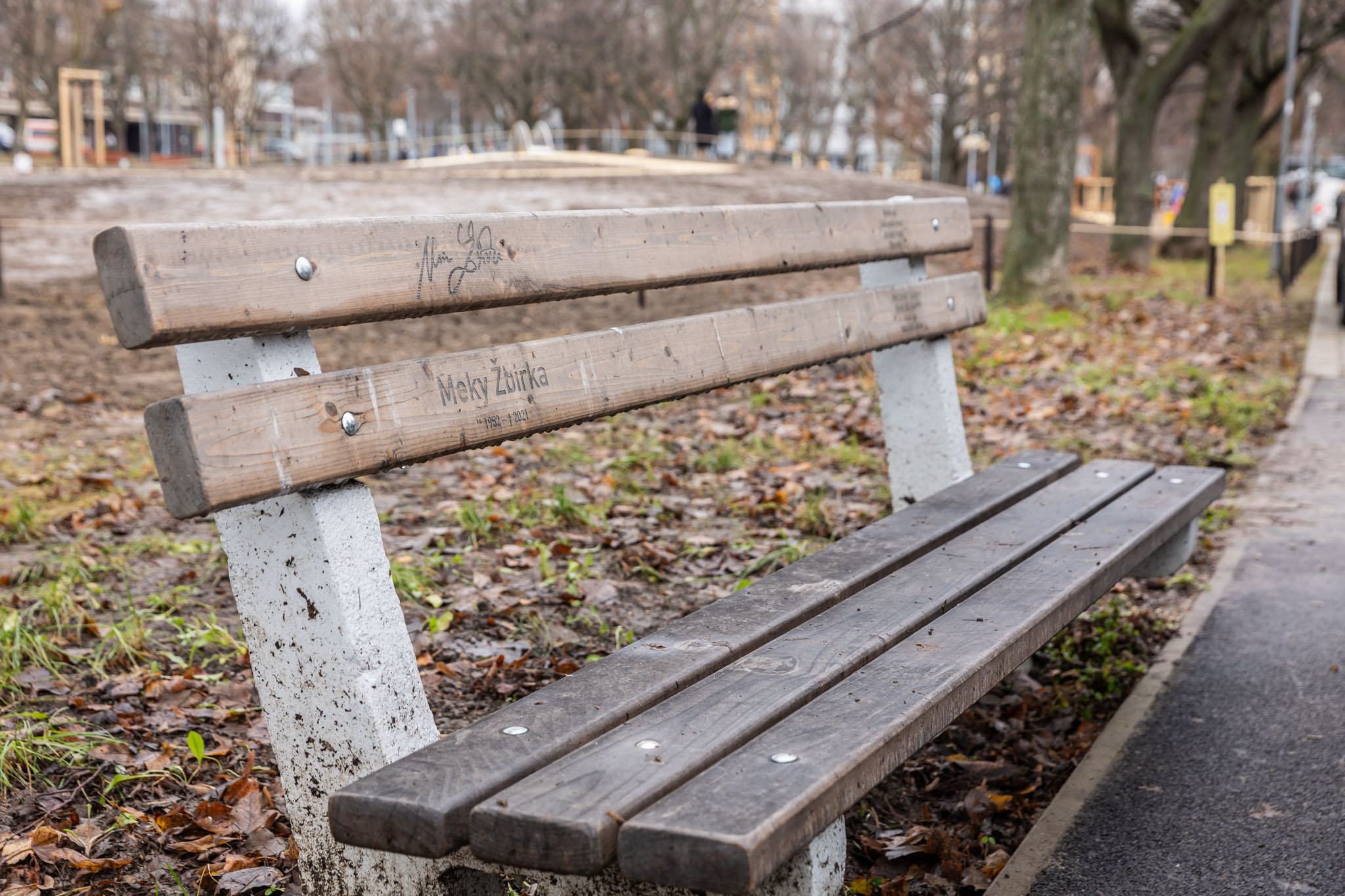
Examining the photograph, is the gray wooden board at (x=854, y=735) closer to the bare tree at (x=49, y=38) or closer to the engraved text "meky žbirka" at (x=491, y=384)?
the engraved text "meky žbirka" at (x=491, y=384)

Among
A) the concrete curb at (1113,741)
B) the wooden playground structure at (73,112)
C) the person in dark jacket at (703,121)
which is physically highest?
the person in dark jacket at (703,121)

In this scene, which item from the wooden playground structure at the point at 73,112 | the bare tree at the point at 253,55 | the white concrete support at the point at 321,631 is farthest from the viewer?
the bare tree at the point at 253,55

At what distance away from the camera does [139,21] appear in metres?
44.0

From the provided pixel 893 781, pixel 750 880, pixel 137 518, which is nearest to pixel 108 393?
pixel 137 518

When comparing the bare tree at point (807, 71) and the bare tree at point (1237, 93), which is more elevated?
the bare tree at point (807, 71)

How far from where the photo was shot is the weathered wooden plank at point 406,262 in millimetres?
1518

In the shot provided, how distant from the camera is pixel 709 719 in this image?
1660mm

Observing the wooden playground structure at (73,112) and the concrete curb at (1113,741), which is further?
the wooden playground structure at (73,112)

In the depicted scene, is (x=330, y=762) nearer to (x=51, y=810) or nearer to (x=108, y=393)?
(x=51, y=810)

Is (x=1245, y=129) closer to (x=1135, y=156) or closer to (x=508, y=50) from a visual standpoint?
(x=1135, y=156)

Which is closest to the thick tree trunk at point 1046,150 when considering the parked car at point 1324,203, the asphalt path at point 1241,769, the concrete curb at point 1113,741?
the concrete curb at point 1113,741

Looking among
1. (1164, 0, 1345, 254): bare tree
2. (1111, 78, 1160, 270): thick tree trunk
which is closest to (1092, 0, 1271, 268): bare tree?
(1111, 78, 1160, 270): thick tree trunk

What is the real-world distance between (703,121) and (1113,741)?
3280 centimetres

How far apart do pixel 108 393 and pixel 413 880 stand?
20.9ft
